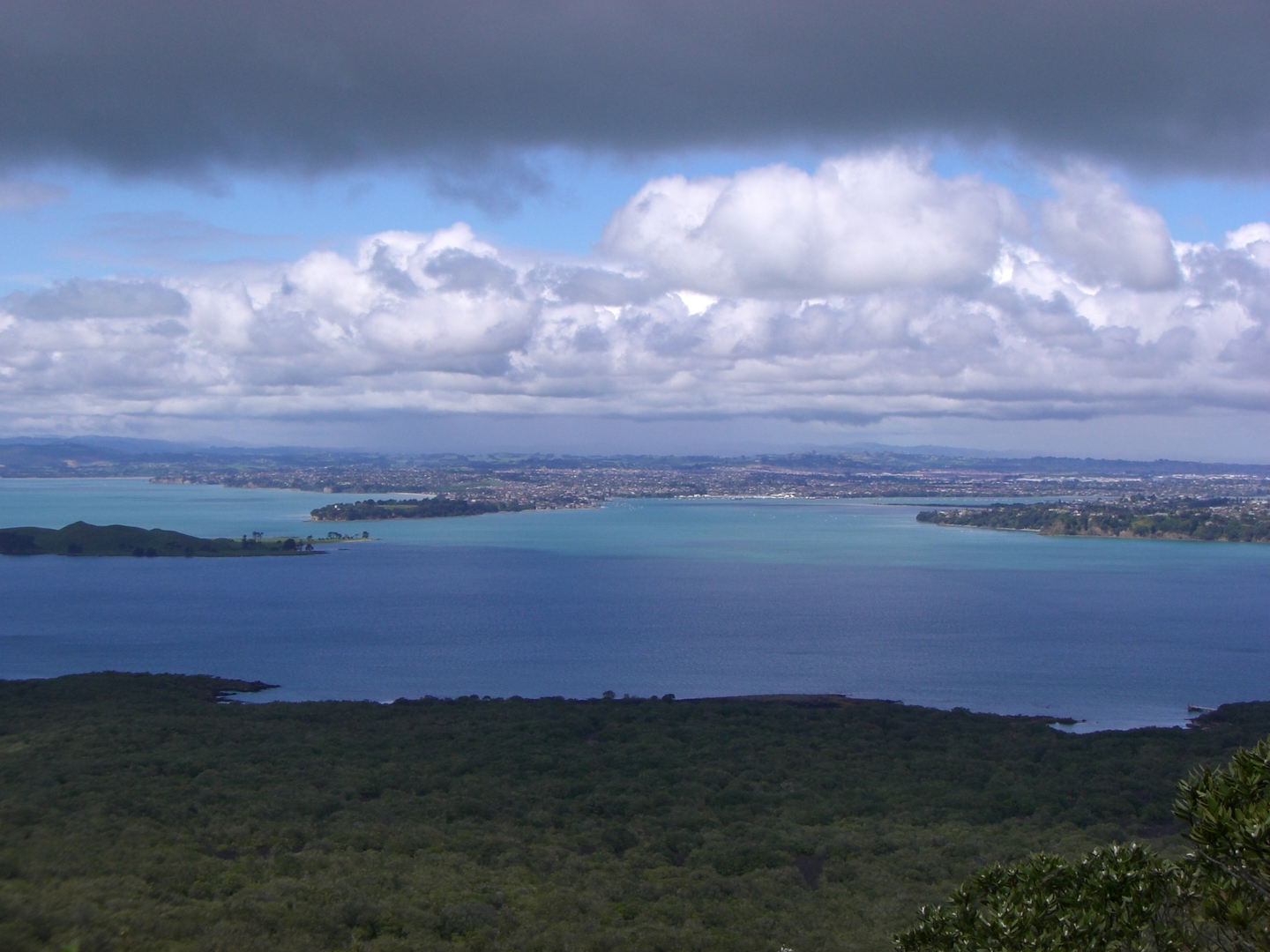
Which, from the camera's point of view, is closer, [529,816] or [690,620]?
[529,816]

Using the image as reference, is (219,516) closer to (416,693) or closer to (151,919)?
(416,693)

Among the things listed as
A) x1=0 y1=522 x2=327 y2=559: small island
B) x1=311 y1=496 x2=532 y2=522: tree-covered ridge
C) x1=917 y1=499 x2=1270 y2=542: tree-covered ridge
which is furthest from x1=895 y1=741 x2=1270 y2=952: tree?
x1=311 y1=496 x2=532 y2=522: tree-covered ridge

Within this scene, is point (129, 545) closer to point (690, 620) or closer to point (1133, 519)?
point (690, 620)

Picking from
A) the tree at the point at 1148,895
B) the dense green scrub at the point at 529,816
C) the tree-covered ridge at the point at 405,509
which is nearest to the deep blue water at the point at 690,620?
the dense green scrub at the point at 529,816

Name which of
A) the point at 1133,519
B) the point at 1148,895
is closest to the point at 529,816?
the point at 1148,895

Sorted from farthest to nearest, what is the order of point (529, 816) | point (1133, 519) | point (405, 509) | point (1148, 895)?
point (405, 509) < point (1133, 519) < point (529, 816) < point (1148, 895)

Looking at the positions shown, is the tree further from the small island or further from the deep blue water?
the small island

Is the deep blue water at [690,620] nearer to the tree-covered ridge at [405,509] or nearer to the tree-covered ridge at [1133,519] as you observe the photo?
the tree-covered ridge at [1133,519]
